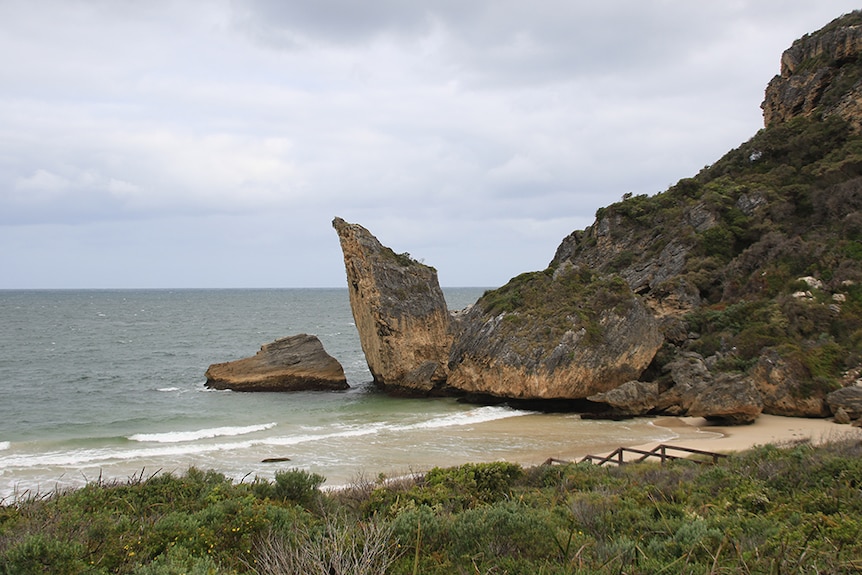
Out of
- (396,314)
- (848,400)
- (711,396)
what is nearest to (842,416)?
(848,400)

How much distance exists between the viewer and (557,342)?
24500 millimetres

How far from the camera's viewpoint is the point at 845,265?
28.3m

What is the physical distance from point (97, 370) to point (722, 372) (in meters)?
35.5

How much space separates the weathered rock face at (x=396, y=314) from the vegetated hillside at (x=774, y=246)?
335 centimetres

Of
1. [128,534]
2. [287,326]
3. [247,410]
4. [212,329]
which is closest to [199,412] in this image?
[247,410]

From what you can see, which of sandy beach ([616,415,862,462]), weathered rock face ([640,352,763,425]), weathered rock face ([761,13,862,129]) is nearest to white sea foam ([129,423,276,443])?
sandy beach ([616,415,862,462])

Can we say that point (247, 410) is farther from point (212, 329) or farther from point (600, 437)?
point (212, 329)

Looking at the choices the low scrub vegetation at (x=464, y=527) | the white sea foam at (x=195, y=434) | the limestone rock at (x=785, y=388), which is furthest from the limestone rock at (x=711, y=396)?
the white sea foam at (x=195, y=434)

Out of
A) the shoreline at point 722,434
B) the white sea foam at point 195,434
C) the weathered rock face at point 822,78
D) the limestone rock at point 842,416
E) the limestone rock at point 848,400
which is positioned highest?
the weathered rock face at point 822,78

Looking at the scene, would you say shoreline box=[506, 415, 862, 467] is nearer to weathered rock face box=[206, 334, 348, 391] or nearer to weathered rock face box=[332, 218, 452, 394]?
weathered rock face box=[332, 218, 452, 394]

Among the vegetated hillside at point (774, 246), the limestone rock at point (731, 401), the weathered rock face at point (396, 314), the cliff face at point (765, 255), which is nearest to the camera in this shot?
the limestone rock at point (731, 401)

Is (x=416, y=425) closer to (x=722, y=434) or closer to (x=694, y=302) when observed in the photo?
(x=722, y=434)

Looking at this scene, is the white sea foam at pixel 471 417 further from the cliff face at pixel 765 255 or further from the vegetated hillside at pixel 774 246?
the vegetated hillside at pixel 774 246

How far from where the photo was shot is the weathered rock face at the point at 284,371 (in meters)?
31.9
